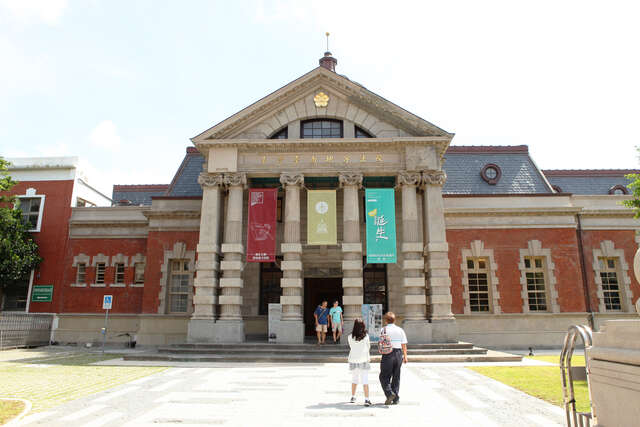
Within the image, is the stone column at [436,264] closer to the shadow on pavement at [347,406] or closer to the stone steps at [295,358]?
the stone steps at [295,358]

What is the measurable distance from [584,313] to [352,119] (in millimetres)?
16804

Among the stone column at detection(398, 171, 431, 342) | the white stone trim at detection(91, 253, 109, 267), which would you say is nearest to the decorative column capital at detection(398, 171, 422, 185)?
the stone column at detection(398, 171, 431, 342)

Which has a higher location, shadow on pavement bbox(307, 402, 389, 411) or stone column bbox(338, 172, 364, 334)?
stone column bbox(338, 172, 364, 334)

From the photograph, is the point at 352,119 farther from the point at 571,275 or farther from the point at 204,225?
the point at 571,275

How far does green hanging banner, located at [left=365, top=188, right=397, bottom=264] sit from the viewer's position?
20641 mm

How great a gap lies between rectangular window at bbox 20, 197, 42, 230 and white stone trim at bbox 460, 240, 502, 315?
26.5m

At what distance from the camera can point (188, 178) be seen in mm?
29234

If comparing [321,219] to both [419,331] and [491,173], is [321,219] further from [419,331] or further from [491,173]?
[491,173]

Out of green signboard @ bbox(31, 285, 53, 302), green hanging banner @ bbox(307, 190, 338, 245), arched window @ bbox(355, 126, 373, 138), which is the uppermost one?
arched window @ bbox(355, 126, 373, 138)

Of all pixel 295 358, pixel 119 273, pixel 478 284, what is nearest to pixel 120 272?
pixel 119 273

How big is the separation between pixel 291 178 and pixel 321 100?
497 cm

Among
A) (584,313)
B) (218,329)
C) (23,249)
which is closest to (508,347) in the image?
(584,313)

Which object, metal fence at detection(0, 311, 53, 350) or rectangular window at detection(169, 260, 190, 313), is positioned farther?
rectangular window at detection(169, 260, 190, 313)

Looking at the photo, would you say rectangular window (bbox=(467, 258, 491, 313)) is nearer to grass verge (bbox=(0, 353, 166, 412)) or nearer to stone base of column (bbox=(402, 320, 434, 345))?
stone base of column (bbox=(402, 320, 434, 345))
